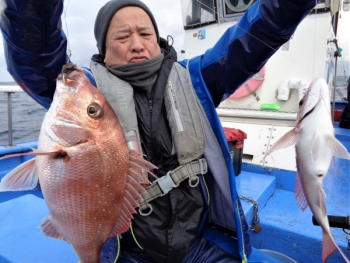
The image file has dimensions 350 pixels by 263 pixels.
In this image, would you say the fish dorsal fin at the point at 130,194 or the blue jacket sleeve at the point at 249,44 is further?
the blue jacket sleeve at the point at 249,44

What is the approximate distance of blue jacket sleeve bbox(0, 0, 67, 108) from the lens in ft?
4.39

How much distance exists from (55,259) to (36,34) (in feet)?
Result: 5.07

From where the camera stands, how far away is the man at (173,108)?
1.65 meters

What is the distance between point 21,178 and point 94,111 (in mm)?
433

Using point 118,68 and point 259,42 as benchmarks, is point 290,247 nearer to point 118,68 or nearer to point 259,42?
point 259,42

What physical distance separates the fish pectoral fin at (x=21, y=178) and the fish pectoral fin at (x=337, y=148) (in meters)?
1.57

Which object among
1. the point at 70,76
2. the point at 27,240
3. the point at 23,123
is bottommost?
the point at 23,123

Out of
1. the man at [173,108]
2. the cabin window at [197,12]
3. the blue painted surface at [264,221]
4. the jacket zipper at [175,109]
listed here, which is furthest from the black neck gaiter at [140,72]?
the cabin window at [197,12]

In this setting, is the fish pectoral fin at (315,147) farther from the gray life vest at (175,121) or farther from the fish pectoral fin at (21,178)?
the fish pectoral fin at (21,178)

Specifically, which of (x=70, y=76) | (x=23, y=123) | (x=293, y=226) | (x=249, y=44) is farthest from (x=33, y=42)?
(x=23, y=123)

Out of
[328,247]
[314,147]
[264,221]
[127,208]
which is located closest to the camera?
[127,208]

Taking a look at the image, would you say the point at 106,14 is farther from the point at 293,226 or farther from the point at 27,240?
the point at 293,226

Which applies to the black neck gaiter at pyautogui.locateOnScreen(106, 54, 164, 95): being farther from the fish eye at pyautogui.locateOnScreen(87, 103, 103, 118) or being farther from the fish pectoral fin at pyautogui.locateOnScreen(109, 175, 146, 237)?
the fish pectoral fin at pyautogui.locateOnScreen(109, 175, 146, 237)

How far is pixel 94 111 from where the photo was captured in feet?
4.18
